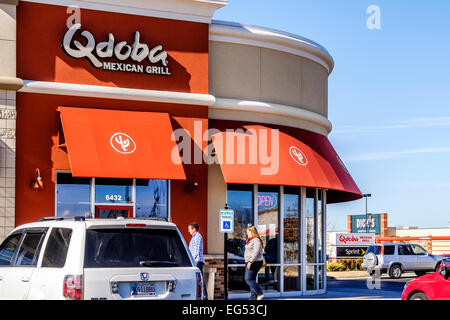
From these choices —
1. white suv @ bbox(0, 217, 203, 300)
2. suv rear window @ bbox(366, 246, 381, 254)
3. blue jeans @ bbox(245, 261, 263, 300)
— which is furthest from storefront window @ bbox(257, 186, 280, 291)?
suv rear window @ bbox(366, 246, 381, 254)

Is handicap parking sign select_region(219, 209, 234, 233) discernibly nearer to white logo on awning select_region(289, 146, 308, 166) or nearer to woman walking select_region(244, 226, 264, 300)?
woman walking select_region(244, 226, 264, 300)

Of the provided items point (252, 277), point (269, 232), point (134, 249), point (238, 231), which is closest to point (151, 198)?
point (238, 231)

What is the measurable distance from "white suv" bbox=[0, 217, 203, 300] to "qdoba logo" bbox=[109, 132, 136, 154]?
752cm

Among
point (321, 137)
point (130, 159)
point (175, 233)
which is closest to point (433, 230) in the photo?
point (321, 137)

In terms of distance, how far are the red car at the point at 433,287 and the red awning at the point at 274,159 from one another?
5993 millimetres

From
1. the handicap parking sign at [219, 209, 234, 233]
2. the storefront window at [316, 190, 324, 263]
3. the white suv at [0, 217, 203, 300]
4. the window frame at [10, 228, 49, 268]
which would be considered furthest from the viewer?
the storefront window at [316, 190, 324, 263]

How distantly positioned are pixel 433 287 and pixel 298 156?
7.59m

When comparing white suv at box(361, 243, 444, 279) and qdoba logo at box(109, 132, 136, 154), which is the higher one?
qdoba logo at box(109, 132, 136, 154)

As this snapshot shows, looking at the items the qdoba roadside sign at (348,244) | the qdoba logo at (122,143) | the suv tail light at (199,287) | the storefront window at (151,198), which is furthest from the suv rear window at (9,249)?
the qdoba roadside sign at (348,244)

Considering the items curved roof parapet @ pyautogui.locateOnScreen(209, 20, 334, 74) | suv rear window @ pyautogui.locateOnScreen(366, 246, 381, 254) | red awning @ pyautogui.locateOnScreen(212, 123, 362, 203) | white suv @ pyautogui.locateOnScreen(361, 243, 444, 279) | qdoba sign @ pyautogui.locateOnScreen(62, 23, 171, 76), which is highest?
curved roof parapet @ pyautogui.locateOnScreen(209, 20, 334, 74)

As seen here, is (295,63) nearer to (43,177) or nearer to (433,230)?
(43,177)

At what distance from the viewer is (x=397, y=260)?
33.6 metres

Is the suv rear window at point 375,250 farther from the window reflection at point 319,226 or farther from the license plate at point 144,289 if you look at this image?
the license plate at point 144,289

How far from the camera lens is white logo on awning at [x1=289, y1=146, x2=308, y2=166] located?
19594 millimetres
